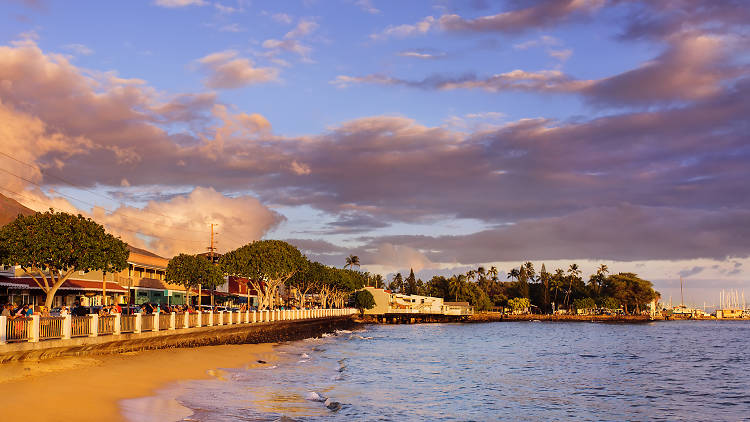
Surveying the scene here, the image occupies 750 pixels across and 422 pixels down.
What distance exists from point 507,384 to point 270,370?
1348 centimetres

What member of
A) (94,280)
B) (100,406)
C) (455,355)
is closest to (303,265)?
(94,280)

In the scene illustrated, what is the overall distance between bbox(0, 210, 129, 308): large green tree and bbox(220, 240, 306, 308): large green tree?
4229 centimetres

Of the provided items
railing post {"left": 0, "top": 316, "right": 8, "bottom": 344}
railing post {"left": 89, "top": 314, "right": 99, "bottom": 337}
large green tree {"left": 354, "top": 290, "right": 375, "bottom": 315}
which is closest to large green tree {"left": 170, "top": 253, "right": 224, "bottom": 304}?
→ railing post {"left": 89, "top": 314, "right": 99, "bottom": 337}

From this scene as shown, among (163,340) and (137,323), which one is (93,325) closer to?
(137,323)

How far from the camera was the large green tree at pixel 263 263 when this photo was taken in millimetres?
85000

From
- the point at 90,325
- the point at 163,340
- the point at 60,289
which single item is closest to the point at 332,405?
the point at 90,325

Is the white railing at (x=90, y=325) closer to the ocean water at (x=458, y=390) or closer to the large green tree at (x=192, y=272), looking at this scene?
the ocean water at (x=458, y=390)

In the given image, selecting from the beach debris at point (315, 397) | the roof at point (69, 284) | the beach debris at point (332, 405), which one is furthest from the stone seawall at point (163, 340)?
the roof at point (69, 284)

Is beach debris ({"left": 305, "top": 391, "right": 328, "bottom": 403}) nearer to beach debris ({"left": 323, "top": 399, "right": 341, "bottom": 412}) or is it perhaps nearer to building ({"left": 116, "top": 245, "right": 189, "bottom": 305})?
beach debris ({"left": 323, "top": 399, "right": 341, "bottom": 412})

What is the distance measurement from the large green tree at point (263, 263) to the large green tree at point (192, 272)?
686 cm

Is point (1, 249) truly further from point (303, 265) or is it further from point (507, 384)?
point (303, 265)

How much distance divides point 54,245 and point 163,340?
8.42 m

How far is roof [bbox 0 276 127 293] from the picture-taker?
52606 millimetres

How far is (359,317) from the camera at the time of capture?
529ft
